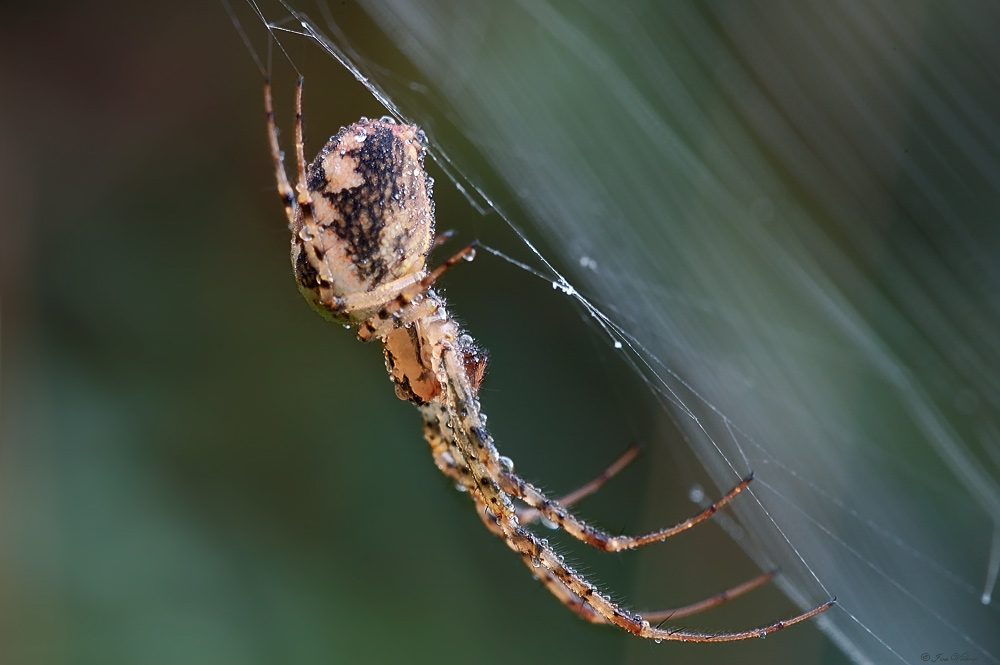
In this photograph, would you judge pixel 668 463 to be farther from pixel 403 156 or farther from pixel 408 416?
pixel 403 156

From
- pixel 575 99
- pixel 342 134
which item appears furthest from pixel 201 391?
pixel 575 99

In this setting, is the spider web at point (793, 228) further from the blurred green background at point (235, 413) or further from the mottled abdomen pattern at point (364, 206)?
the mottled abdomen pattern at point (364, 206)

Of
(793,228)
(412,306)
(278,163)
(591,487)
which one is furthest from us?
(793,228)

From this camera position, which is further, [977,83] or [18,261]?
[18,261]

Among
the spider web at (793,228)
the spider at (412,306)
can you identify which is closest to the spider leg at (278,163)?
the spider at (412,306)

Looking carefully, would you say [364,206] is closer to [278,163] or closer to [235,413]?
[278,163]

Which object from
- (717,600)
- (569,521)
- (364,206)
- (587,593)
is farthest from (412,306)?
(717,600)

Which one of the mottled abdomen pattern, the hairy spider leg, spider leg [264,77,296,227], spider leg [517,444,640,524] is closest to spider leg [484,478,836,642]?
the hairy spider leg

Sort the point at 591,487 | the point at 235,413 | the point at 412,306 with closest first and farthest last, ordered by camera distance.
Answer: the point at 412,306
the point at 591,487
the point at 235,413

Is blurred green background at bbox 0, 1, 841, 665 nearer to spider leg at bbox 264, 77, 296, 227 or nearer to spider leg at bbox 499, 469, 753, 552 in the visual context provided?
spider leg at bbox 499, 469, 753, 552
